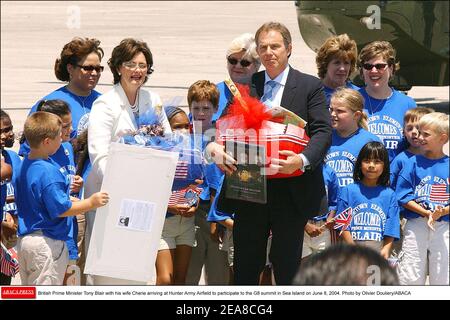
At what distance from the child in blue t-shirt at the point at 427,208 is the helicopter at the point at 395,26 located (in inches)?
313

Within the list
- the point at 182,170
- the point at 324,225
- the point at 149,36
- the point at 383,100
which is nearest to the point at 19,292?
the point at 182,170

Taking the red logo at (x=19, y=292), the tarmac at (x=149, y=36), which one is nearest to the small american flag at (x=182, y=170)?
the red logo at (x=19, y=292)

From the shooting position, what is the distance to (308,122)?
6016 millimetres

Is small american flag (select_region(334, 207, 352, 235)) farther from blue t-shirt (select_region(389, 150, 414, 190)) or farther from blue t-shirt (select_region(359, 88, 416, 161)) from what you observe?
blue t-shirt (select_region(359, 88, 416, 161))

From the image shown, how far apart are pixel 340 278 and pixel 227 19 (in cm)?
3485

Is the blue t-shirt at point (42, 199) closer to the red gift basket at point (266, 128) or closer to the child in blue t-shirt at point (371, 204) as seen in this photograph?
the red gift basket at point (266, 128)

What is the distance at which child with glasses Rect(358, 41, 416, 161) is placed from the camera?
24.2 ft

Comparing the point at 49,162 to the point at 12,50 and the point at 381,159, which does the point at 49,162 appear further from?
the point at 12,50

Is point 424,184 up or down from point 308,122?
down

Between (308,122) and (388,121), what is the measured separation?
1.51 metres

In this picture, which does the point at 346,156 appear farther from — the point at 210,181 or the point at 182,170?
the point at 182,170

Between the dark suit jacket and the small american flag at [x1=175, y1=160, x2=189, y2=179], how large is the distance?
0.65 m

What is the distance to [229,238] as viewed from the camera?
7094 mm

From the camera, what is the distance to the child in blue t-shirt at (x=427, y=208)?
23.1 feet
